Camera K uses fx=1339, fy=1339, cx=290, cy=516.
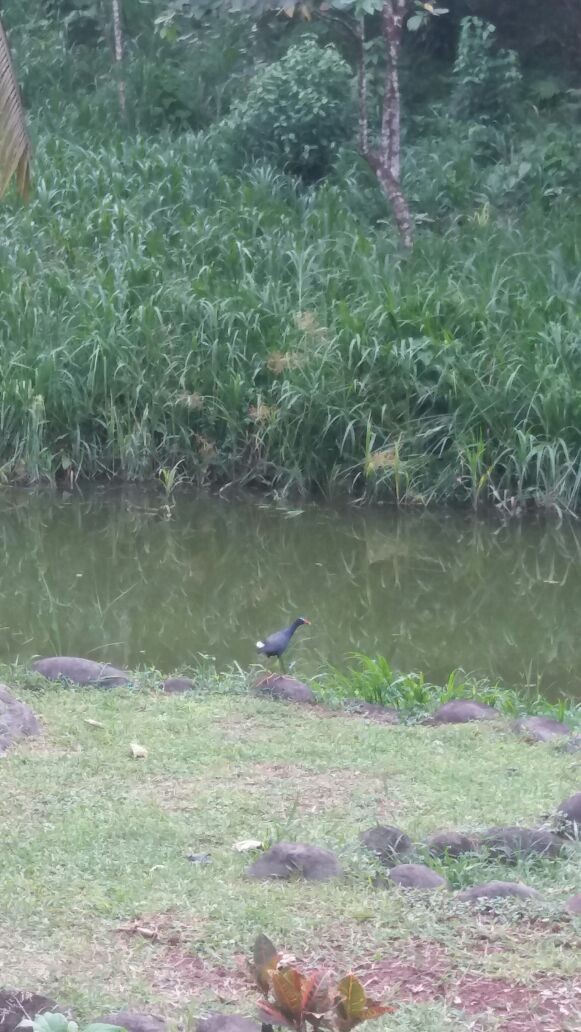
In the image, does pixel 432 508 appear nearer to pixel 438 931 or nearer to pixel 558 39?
pixel 438 931

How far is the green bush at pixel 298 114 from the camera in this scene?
12570mm

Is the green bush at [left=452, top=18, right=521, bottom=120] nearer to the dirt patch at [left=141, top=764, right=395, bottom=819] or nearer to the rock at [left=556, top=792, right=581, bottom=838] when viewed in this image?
the dirt patch at [left=141, top=764, right=395, bottom=819]

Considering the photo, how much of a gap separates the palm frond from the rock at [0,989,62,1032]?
123 inches

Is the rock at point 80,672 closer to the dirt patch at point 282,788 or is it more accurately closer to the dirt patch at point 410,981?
the dirt patch at point 282,788

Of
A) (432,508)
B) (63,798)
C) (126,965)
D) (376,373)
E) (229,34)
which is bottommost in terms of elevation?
(432,508)

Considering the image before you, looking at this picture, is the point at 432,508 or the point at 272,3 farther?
the point at 272,3

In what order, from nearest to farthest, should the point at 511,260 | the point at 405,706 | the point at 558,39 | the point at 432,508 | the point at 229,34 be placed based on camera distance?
the point at 405,706 < the point at 432,508 < the point at 511,260 < the point at 558,39 < the point at 229,34

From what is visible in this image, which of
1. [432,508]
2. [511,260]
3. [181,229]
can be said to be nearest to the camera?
[432,508]

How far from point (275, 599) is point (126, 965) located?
4.82 metres

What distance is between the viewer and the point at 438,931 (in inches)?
116

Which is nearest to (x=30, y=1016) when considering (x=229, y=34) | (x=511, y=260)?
(x=511, y=260)

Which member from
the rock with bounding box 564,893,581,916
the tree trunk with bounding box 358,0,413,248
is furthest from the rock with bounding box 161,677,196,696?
the tree trunk with bounding box 358,0,413,248

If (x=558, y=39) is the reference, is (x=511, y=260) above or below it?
below

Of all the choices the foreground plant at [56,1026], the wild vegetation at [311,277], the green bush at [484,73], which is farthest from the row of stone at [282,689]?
the green bush at [484,73]
